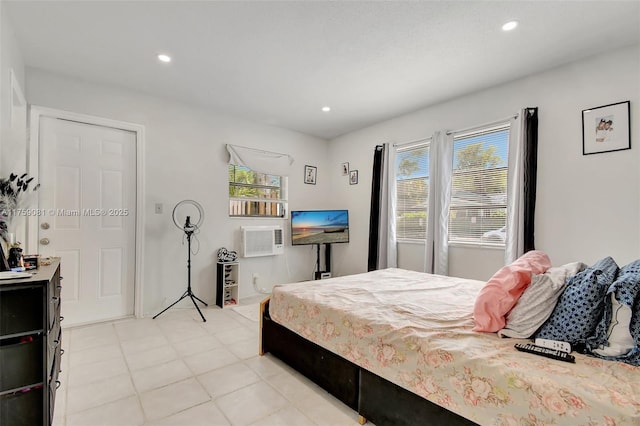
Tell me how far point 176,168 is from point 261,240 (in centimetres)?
150

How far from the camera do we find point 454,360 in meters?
1.29

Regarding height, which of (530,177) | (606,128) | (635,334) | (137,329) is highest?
(606,128)

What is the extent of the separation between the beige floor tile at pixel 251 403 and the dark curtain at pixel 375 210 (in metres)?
2.65

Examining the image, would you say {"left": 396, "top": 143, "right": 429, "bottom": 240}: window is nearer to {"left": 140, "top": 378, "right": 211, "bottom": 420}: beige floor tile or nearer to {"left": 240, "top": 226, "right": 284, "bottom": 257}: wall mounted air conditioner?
{"left": 240, "top": 226, "right": 284, "bottom": 257}: wall mounted air conditioner

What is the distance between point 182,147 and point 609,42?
4.37 m

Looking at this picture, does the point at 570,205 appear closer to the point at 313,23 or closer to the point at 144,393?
the point at 313,23

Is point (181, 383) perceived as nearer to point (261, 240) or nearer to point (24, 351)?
point (24, 351)

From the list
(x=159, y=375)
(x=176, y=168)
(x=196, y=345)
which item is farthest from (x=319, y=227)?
(x=159, y=375)

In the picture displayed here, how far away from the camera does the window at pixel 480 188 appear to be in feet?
10.6

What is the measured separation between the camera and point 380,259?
4.26m

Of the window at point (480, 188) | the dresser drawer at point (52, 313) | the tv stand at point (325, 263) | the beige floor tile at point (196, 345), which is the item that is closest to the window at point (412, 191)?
the window at point (480, 188)

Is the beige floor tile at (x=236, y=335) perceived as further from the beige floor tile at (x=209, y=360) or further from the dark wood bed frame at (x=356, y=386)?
the dark wood bed frame at (x=356, y=386)

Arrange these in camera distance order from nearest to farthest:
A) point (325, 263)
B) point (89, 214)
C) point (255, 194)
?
point (89, 214) → point (255, 194) → point (325, 263)

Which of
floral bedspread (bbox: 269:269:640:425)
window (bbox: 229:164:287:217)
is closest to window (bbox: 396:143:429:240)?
floral bedspread (bbox: 269:269:640:425)
